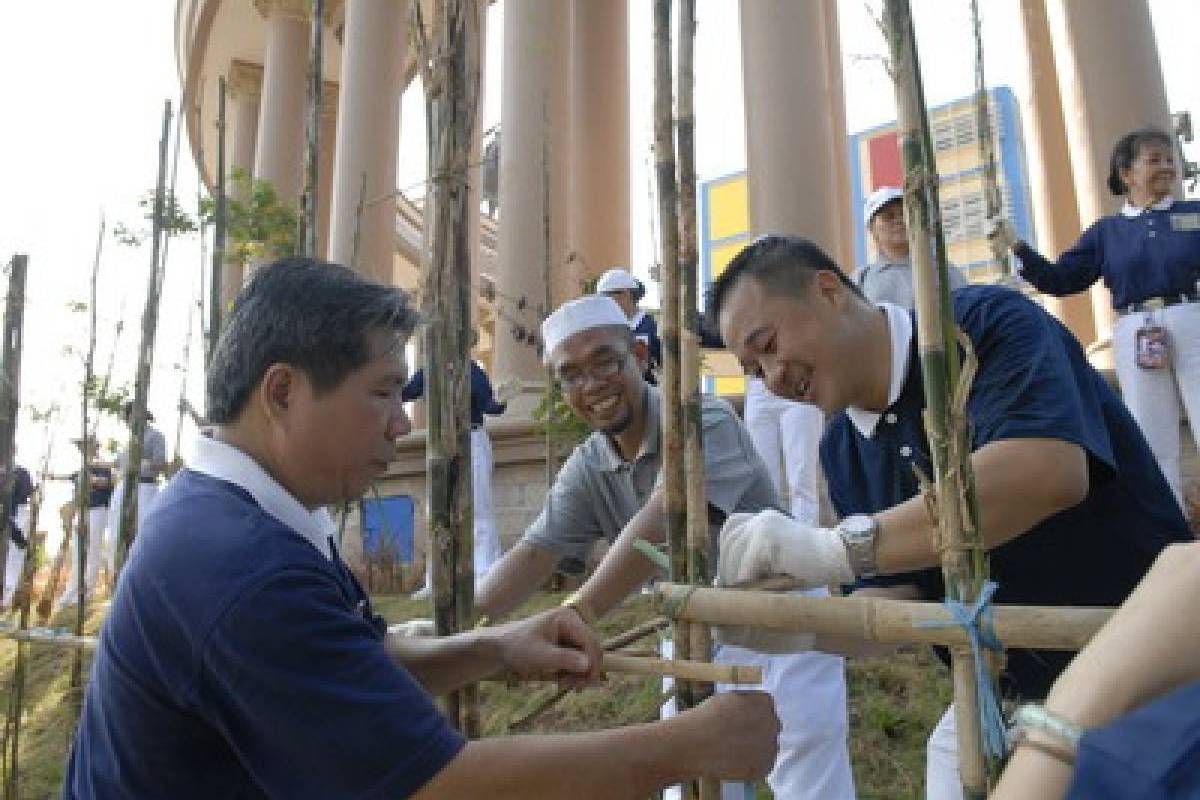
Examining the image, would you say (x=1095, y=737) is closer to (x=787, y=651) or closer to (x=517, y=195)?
(x=787, y=651)

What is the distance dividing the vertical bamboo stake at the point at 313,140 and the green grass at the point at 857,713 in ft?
5.53

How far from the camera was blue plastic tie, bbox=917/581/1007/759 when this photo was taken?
4.06 ft

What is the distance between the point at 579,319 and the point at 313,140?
113cm

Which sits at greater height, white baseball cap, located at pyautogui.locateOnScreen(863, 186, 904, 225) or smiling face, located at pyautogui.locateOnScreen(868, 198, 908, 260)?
white baseball cap, located at pyautogui.locateOnScreen(863, 186, 904, 225)

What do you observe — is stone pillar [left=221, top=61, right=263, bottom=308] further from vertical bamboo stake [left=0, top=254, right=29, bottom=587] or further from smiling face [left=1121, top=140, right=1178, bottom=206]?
smiling face [left=1121, top=140, right=1178, bottom=206]

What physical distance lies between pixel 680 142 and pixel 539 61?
8.23 meters

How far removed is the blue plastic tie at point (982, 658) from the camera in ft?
4.06

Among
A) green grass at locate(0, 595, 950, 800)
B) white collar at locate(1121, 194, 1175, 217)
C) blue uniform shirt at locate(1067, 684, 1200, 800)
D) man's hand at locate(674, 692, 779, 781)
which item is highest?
white collar at locate(1121, 194, 1175, 217)

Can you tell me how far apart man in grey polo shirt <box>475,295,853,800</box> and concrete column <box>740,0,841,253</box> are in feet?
14.7

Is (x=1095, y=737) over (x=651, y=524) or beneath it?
beneath

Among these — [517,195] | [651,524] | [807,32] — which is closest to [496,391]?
[517,195]

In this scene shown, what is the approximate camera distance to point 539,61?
977 centimetres

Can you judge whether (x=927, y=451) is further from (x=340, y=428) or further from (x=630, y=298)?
(x=630, y=298)

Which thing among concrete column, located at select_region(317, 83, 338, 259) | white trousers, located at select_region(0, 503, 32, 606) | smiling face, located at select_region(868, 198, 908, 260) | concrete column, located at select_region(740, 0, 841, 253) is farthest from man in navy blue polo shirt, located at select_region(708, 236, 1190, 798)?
concrete column, located at select_region(317, 83, 338, 259)
